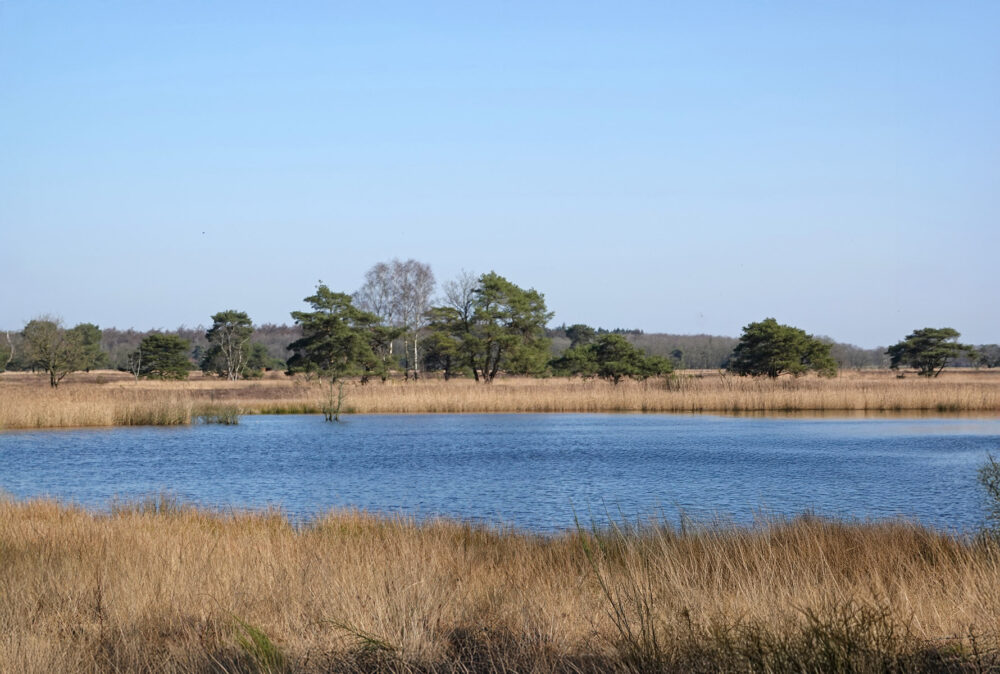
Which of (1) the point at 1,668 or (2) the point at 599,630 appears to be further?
(2) the point at 599,630

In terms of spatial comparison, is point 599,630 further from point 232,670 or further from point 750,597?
point 232,670

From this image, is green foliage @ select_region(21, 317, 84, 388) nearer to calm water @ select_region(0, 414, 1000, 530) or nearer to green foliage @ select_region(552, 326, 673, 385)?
calm water @ select_region(0, 414, 1000, 530)

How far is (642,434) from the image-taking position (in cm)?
2903

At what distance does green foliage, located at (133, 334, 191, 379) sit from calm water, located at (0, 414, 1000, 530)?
34590 mm

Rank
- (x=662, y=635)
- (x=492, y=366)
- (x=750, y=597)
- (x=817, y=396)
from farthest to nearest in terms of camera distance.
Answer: (x=492, y=366) → (x=817, y=396) → (x=750, y=597) → (x=662, y=635)

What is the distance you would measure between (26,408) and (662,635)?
28812 millimetres

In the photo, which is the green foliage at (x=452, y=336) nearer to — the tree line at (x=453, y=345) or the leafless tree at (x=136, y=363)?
the tree line at (x=453, y=345)

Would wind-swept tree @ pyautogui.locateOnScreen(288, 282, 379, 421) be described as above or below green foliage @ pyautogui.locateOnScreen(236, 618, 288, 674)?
above

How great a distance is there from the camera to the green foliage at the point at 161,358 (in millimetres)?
65250

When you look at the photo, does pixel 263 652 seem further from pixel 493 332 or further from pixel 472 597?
pixel 493 332

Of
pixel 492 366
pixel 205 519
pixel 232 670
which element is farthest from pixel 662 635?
pixel 492 366

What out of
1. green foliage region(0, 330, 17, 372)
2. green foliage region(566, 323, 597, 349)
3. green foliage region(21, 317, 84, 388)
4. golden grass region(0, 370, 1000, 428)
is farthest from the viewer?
green foliage region(566, 323, 597, 349)

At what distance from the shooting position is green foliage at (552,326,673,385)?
175ft

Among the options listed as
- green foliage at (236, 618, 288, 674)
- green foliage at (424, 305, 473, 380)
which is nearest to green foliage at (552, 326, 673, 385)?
green foliage at (424, 305, 473, 380)
